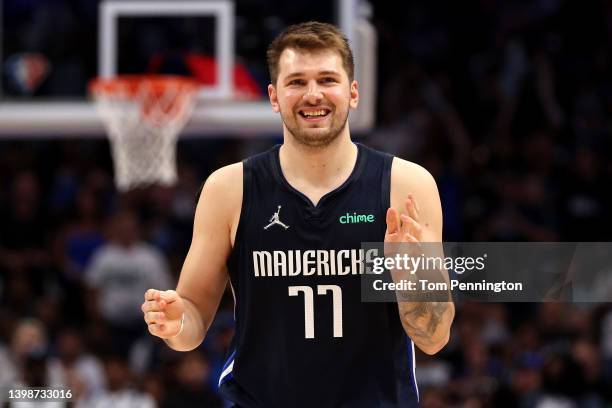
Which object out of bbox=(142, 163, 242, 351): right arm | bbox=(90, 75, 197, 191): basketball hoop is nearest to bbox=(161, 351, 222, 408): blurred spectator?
bbox=(90, 75, 197, 191): basketball hoop

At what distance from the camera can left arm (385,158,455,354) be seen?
4.13 m

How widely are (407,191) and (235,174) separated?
720mm

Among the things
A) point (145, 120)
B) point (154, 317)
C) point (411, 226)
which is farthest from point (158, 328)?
point (145, 120)

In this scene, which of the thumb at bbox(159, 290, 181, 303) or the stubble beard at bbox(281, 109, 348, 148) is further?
the stubble beard at bbox(281, 109, 348, 148)

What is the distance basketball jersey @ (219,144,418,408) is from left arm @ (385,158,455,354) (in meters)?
0.07

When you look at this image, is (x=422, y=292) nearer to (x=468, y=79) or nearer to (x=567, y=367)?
(x=567, y=367)

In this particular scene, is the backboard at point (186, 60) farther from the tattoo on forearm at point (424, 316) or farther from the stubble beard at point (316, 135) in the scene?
the tattoo on forearm at point (424, 316)

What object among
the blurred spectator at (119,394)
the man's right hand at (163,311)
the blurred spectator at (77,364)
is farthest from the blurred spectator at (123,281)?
the man's right hand at (163,311)

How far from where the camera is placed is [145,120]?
29.5 feet

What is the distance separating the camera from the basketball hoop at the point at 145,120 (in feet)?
29.2

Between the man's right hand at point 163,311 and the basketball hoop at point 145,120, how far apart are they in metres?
4.62

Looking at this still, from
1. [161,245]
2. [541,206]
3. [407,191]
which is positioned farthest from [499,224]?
[407,191]

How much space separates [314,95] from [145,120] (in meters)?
4.84

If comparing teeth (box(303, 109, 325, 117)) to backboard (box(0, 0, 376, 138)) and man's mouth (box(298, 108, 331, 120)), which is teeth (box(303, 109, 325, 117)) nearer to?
man's mouth (box(298, 108, 331, 120))
